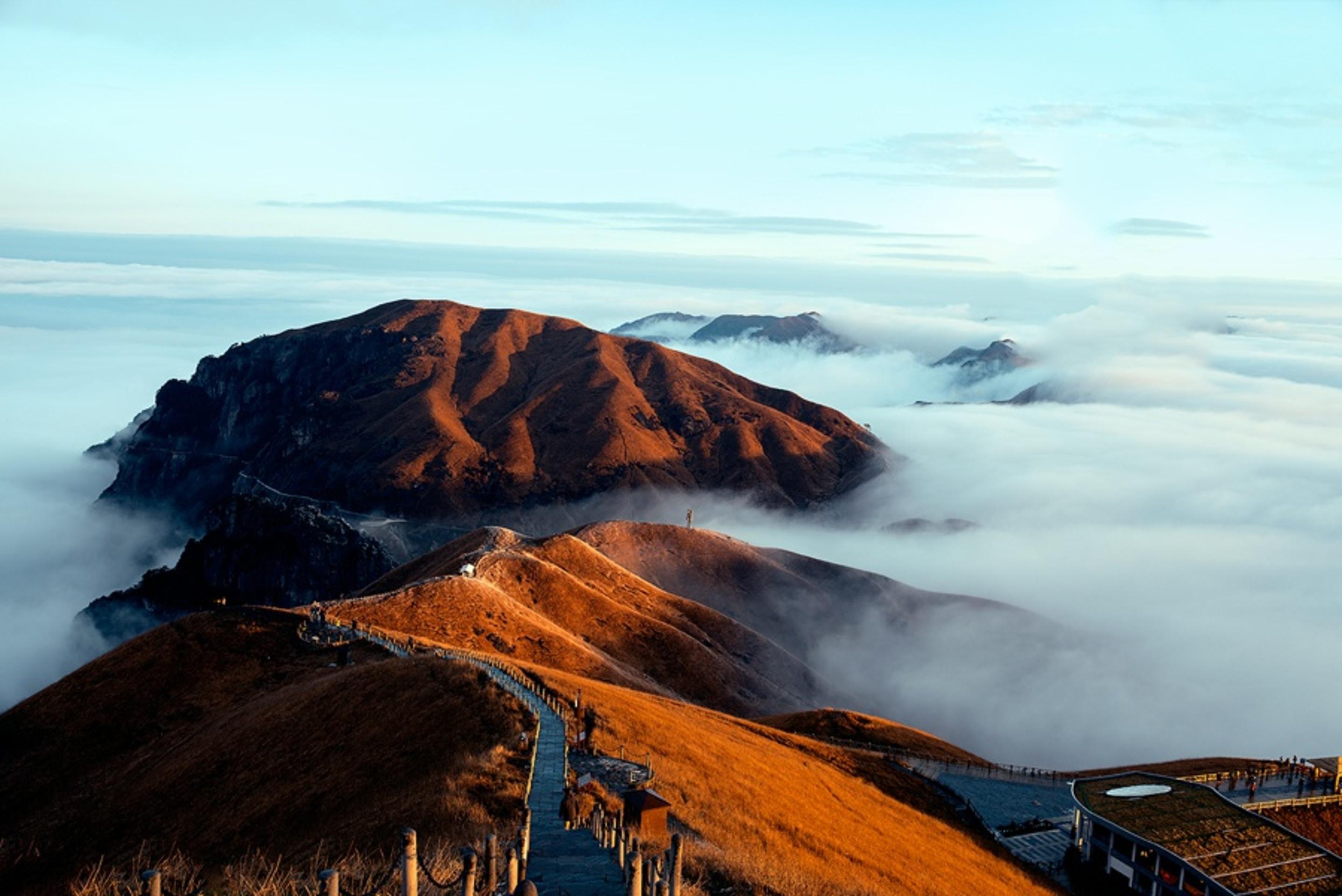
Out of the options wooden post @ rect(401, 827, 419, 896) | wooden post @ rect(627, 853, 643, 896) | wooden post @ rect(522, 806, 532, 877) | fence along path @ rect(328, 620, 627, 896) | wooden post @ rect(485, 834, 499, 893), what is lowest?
fence along path @ rect(328, 620, 627, 896)

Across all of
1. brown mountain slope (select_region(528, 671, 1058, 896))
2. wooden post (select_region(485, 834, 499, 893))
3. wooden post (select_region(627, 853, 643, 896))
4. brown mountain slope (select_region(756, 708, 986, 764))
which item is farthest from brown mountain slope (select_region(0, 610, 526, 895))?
brown mountain slope (select_region(756, 708, 986, 764))

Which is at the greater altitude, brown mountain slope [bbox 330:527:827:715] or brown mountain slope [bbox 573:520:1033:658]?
brown mountain slope [bbox 330:527:827:715]

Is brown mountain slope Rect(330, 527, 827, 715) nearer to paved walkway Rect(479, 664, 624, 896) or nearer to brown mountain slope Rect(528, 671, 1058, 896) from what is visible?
brown mountain slope Rect(528, 671, 1058, 896)

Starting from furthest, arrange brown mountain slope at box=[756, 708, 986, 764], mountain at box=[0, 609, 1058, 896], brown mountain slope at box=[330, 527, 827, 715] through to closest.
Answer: brown mountain slope at box=[330, 527, 827, 715]
brown mountain slope at box=[756, 708, 986, 764]
mountain at box=[0, 609, 1058, 896]

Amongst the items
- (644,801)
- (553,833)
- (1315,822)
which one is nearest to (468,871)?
(553,833)

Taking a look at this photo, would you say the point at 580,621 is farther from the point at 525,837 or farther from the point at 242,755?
the point at 525,837

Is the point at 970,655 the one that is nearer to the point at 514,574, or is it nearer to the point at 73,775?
the point at 514,574

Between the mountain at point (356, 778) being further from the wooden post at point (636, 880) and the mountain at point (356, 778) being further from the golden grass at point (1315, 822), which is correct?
the golden grass at point (1315, 822)
